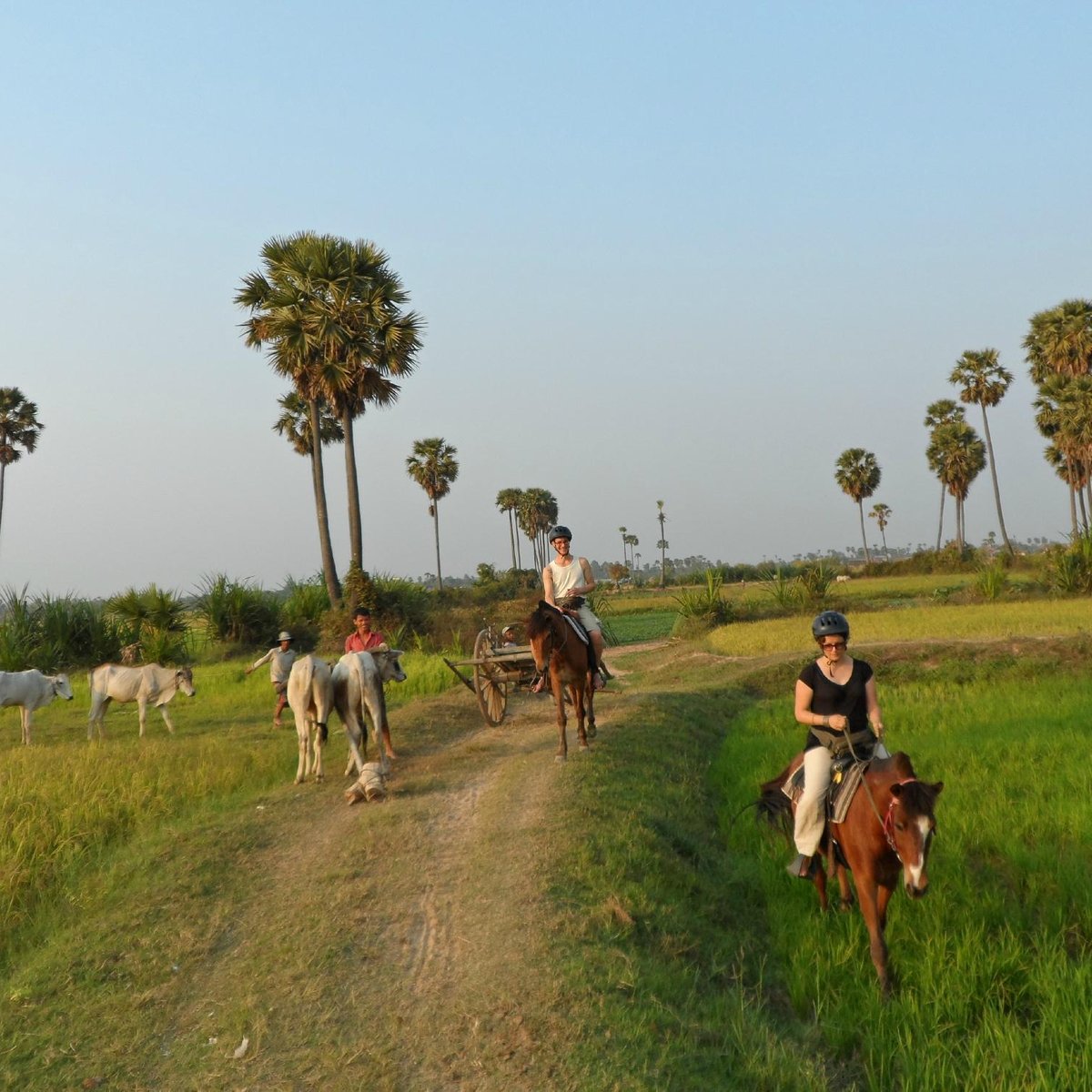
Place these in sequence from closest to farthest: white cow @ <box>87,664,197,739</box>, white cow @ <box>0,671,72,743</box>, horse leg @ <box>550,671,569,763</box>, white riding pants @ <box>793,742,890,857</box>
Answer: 1. white riding pants @ <box>793,742,890,857</box>
2. horse leg @ <box>550,671,569,763</box>
3. white cow @ <box>0,671,72,743</box>
4. white cow @ <box>87,664,197,739</box>

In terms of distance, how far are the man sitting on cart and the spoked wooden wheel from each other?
7.03 ft

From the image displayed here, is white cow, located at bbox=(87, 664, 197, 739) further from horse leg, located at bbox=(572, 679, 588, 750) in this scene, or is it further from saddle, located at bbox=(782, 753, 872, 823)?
saddle, located at bbox=(782, 753, 872, 823)

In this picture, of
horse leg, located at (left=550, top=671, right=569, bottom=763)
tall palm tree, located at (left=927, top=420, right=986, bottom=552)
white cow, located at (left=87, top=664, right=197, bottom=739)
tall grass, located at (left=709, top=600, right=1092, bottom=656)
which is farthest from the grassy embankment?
tall palm tree, located at (left=927, top=420, right=986, bottom=552)

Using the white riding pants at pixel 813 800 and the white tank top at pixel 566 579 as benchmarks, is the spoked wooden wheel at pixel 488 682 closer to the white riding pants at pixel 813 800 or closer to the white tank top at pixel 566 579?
the white tank top at pixel 566 579

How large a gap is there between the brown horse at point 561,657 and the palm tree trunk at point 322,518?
18.3 meters

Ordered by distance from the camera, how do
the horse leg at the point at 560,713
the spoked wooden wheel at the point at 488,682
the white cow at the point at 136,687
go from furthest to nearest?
the white cow at the point at 136,687 → the spoked wooden wheel at the point at 488,682 → the horse leg at the point at 560,713

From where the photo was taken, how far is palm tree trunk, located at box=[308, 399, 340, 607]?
29.0 m

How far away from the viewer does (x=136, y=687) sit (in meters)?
14.7

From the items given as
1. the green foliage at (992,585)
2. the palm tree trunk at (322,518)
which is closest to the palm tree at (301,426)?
the palm tree trunk at (322,518)

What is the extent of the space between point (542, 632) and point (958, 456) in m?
65.6

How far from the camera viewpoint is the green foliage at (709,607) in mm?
31891

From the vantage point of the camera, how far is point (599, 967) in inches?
212

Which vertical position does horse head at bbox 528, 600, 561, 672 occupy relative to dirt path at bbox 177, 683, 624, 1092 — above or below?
above

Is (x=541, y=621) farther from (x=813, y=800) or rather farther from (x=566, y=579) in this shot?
(x=813, y=800)
